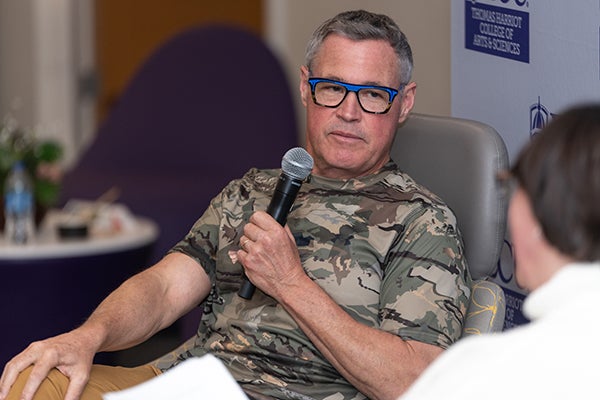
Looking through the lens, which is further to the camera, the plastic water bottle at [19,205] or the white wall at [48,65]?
the white wall at [48,65]

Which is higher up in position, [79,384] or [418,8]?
[418,8]

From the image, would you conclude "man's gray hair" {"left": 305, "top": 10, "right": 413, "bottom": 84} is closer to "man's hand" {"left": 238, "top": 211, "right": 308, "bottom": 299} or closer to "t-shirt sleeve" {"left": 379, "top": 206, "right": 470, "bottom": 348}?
"t-shirt sleeve" {"left": 379, "top": 206, "right": 470, "bottom": 348}

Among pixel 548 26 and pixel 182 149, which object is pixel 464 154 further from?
pixel 182 149

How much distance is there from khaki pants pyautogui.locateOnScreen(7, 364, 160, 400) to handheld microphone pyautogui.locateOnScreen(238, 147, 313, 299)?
480mm

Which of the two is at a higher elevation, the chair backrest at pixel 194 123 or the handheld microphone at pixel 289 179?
the handheld microphone at pixel 289 179

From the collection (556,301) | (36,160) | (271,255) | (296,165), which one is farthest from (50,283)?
(556,301)

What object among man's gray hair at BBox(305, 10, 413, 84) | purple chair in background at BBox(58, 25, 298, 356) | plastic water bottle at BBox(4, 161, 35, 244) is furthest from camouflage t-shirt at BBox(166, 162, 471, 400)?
purple chair in background at BBox(58, 25, 298, 356)

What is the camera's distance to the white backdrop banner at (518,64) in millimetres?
2256

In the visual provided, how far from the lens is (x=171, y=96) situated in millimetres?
5461

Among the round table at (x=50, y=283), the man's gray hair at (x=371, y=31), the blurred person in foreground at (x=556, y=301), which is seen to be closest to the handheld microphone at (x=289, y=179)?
the man's gray hair at (x=371, y=31)

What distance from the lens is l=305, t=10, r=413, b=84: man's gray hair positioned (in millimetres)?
2424

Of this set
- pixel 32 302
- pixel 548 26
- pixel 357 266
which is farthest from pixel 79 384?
pixel 32 302

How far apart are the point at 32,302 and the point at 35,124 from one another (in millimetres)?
2691

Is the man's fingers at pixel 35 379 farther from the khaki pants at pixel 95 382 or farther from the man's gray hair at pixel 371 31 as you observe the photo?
the man's gray hair at pixel 371 31
